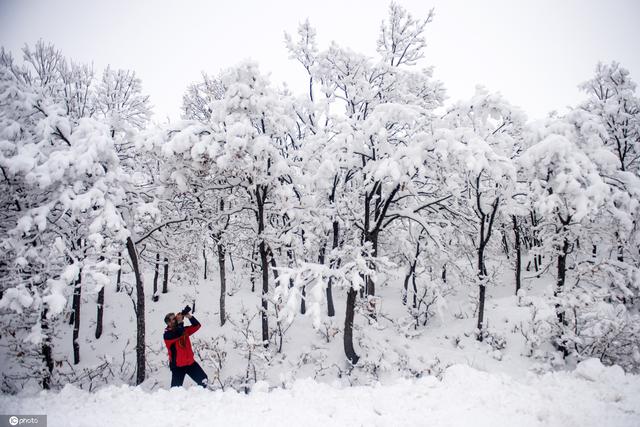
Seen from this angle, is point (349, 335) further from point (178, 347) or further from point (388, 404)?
point (178, 347)

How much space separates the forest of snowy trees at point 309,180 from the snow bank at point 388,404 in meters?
1.38

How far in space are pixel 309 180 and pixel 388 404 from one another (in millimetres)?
5704

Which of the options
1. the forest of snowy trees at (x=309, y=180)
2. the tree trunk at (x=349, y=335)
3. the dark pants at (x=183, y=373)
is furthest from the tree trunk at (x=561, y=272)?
the dark pants at (x=183, y=373)

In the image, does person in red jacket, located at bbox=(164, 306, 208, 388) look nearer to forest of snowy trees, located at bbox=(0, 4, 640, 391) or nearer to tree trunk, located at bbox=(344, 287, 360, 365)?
forest of snowy trees, located at bbox=(0, 4, 640, 391)

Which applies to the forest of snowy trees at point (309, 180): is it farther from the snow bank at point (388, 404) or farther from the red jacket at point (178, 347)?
the red jacket at point (178, 347)

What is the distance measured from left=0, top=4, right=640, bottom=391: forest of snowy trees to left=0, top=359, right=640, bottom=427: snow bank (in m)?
1.38

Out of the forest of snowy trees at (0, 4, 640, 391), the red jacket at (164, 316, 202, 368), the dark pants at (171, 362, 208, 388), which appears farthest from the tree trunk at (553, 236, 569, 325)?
the red jacket at (164, 316, 202, 368)

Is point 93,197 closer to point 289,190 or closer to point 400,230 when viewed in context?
point 289,190

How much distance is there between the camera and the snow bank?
442cm

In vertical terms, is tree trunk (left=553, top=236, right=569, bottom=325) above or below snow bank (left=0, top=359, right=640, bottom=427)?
above

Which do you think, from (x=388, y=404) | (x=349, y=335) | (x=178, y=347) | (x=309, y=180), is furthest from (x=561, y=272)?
(x=178, y=347)

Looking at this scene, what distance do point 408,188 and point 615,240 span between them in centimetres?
736

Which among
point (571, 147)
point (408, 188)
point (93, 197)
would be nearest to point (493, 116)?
point (571, 147)

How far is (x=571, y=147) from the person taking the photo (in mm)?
7711
